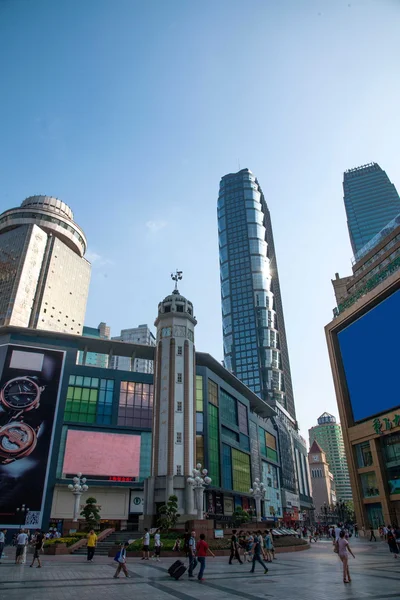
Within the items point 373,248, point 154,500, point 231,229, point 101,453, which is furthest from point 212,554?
point 231,229

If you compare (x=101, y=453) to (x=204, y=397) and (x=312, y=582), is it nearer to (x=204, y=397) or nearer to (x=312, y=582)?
(x=204, y=397)

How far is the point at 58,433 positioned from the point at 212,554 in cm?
3496

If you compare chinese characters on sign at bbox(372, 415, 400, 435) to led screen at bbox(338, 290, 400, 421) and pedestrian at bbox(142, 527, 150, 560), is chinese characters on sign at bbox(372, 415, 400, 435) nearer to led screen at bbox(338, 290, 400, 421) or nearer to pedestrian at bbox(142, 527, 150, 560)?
led screen at bbox(338, 290, 400, 421)

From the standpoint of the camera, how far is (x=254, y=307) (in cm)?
16600

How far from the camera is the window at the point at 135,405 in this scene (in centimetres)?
6191

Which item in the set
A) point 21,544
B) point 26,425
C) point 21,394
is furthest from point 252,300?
point 21,544

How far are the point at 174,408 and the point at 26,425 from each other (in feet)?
73.5

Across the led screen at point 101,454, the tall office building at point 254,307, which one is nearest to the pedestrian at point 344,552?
the led screen at point 101,454

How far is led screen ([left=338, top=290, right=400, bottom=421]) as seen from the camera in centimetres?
5501

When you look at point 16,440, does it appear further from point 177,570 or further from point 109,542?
point 177,570

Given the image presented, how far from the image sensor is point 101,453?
57.6m

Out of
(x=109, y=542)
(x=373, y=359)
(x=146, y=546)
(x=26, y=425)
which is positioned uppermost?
(x=373, y=359)

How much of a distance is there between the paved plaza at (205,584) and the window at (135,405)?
1663 inches

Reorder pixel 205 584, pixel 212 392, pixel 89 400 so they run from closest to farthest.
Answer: pixel 205 584, pixel 89 400, pixel 212 392
